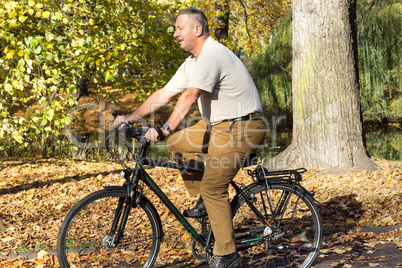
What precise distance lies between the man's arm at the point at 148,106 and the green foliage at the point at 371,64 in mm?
10723

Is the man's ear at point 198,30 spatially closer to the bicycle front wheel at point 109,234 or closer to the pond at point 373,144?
the bicycle front wheel at point 109,234

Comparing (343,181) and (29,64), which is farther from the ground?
(29,64)

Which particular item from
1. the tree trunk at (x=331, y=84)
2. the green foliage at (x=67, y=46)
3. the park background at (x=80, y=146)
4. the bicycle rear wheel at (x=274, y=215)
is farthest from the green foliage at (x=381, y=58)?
the bicycle rear wheel at (x=274, y=215)

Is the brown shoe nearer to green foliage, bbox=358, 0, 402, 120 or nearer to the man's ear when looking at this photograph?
the man's ear

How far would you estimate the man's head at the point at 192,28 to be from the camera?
351 cm

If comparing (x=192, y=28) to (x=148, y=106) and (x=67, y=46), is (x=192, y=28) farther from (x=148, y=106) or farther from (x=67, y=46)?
(x=67, y=46)

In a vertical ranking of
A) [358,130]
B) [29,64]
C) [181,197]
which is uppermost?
[29,64]

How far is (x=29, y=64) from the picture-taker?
644cm

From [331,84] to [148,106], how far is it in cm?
394

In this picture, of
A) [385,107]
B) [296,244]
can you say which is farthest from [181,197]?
[385,107]

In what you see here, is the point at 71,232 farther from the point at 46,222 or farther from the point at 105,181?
the point at 105,181

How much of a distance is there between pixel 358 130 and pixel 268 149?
6.63 meters

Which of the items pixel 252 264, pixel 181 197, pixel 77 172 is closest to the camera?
pixel 252 264

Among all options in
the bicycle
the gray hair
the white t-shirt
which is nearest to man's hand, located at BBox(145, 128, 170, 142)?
the bicycle
